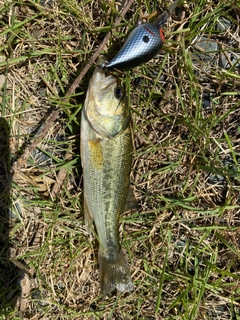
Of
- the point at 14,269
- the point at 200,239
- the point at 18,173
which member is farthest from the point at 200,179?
the point at 14,269

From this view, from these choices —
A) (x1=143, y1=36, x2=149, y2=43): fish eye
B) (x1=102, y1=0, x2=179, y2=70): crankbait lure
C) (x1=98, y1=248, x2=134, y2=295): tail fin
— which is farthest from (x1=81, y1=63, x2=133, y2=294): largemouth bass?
(x1=143, y1=36, x2=149, y2=43): fish eye

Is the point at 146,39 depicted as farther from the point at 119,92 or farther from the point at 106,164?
the point at 106,164

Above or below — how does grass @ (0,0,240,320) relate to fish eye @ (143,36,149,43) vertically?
below

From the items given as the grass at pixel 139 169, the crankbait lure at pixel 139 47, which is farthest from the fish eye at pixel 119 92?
the grass at pixel 139 169

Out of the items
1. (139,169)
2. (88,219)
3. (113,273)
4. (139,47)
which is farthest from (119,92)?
(113,273)

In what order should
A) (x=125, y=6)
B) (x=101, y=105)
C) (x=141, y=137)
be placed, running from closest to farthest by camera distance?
(x=101, y=105), (x=125, y=6), (x=141, y=137)

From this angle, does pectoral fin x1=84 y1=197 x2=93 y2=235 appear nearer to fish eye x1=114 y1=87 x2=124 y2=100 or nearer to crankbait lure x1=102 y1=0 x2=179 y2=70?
fish eye x1=114 y1=87 x2=124 y2=100

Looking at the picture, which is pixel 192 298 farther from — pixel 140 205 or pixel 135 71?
pixel 135 71
